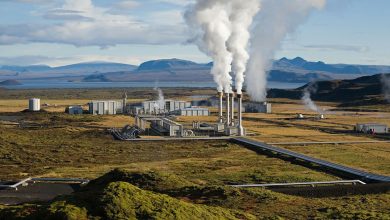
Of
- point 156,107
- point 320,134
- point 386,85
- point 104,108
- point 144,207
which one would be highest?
point 386,85

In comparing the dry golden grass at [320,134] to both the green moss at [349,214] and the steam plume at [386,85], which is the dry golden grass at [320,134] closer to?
the green moss at [349,214]

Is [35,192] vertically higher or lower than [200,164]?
lower

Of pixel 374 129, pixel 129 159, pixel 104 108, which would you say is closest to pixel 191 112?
A: pixel 104 108

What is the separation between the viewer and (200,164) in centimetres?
4669

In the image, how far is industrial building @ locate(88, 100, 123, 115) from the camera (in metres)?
105

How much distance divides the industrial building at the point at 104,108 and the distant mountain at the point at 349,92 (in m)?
62.8

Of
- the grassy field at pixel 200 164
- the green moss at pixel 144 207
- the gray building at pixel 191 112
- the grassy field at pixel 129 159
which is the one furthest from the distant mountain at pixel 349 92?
the green moss at pixel 144 207

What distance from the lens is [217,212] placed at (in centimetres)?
2389

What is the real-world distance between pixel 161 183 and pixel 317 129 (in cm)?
5045

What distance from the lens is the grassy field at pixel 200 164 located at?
26516mm

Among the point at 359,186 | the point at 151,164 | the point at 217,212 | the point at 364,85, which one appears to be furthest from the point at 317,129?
the point at 364,85

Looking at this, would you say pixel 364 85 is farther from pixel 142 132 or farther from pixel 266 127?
pixel 142 132

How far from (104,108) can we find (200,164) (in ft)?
201

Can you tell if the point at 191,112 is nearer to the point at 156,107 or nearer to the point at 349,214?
the point at 156,107
